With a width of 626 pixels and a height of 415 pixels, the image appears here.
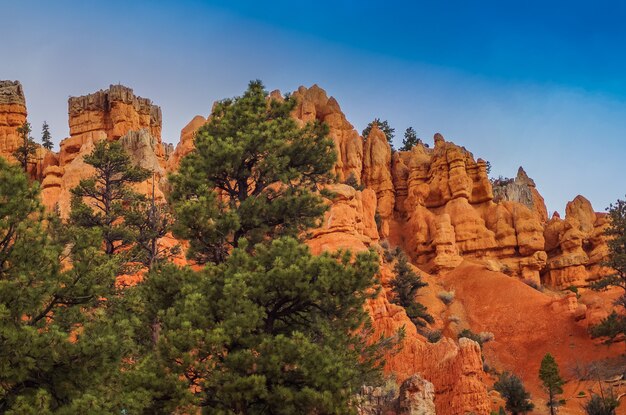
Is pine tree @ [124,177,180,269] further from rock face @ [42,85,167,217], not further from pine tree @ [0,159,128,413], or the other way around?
rock face @ [42,85,167,217]

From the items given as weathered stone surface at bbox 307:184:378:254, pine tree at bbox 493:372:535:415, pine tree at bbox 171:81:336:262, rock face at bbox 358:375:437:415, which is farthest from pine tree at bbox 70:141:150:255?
pine tree at bbox 493:372:535:415

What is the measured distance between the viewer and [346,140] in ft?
215

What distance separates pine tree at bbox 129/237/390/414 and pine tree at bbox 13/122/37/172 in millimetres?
35642

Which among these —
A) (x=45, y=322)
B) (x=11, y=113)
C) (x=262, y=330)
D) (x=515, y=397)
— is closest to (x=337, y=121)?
(x=11, y=113)

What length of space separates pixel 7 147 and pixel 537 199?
194 feet

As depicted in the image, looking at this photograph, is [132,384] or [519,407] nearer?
[132,384]

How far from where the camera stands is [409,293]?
47188 millimetres

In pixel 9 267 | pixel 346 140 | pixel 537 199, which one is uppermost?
pixel 346 140

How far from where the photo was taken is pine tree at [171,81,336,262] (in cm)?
1805

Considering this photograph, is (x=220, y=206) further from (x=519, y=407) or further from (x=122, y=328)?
(x=519, y=407)

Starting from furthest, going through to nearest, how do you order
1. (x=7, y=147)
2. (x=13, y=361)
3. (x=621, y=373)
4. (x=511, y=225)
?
(x=511, y=225), (x=7, y=147), (x=621, y=373), (x=13, y=361)

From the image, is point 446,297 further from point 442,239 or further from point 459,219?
point 459,219

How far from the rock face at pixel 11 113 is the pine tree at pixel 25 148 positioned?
5.28 ft

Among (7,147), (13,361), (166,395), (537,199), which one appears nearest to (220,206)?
(166,395)
